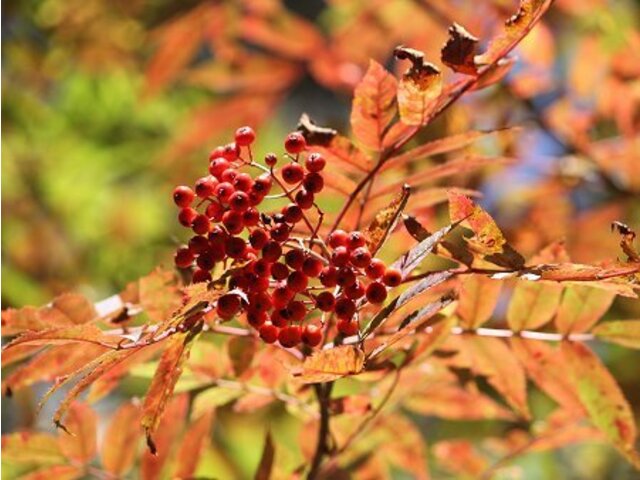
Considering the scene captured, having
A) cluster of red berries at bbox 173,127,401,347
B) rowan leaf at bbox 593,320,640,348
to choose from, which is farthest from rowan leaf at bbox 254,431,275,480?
rowan leaf at bbox 593,320,640,348

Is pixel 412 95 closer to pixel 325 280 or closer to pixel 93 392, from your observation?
pixel 325 280

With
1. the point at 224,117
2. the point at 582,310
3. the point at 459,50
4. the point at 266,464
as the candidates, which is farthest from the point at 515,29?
the point at 224,117

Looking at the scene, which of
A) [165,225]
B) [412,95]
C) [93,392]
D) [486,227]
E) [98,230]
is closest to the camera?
[486,227]

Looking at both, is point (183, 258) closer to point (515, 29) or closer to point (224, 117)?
point (515, 29)

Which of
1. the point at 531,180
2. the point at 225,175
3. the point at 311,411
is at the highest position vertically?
the point at 531,180

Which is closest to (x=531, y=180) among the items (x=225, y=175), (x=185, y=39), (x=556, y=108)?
(x=556, y=108)

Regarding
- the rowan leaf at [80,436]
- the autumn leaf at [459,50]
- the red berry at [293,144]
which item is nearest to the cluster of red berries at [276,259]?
the red berry at [293,144]

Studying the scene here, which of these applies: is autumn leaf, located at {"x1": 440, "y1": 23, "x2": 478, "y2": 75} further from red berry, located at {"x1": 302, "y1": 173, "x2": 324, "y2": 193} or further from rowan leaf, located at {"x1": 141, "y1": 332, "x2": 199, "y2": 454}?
rowan leaf, located at {"x1": 141, "y1": 332, "x2": 199, "y2": 454}
